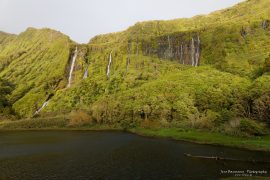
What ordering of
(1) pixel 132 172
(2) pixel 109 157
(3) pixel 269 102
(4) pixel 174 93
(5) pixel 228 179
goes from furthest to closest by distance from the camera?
(4) pixel 174 93
(3) pixel 269 102
(2) pixel 109 157
(1) pixel 132 172
(5) pixel 228 179

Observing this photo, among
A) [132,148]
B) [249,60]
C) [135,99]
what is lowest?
[132,148]

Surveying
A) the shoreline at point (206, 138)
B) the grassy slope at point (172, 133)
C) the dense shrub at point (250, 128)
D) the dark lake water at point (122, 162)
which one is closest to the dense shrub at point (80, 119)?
the grassy slope at point (172, 133)

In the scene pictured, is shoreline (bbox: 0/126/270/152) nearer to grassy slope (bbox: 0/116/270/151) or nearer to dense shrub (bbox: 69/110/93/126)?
grassy slope (bbox: 0/116/270/151)

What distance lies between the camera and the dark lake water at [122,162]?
51.7 m

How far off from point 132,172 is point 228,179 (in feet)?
60.8

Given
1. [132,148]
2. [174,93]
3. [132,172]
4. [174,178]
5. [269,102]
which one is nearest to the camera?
[174,178]

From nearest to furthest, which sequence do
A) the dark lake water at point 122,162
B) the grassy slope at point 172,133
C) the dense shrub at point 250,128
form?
the dark lake water at point 122,162, the grassy slope at point 172,133, the dense shrub at point 250,128

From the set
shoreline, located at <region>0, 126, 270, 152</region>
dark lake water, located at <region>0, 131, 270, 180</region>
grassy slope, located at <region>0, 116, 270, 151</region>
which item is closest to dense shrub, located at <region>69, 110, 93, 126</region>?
grassy slope, located at <region>0, 116, 270, 151</region>

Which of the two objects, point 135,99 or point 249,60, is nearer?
point 135,99

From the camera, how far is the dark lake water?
51688 mm

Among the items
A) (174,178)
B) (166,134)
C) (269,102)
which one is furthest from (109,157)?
(269,102)

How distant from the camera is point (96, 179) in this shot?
4912 cm

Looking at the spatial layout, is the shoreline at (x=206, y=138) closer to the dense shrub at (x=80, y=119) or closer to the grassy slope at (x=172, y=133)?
the grassy slope at (x=172, y=133)

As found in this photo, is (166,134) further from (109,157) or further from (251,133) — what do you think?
(109,157)
